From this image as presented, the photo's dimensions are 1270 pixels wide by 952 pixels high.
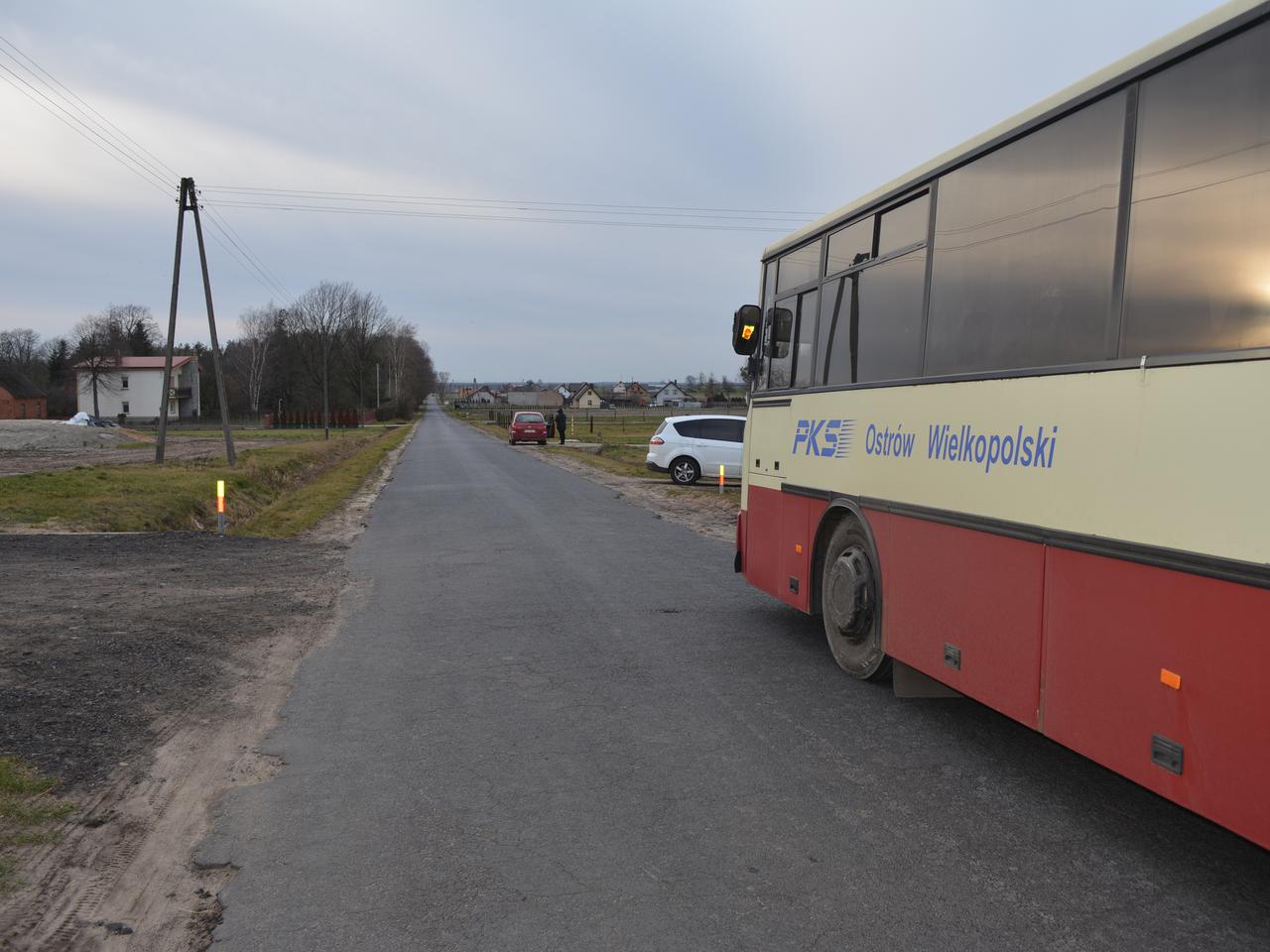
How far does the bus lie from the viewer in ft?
10.5

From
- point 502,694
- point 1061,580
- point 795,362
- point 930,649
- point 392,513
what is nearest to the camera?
point 1061,580

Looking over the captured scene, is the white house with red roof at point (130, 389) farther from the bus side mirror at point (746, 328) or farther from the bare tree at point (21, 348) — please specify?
the bus side mirror at point (746, 328)

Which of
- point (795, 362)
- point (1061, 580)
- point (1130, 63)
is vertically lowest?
point (1061, 580)

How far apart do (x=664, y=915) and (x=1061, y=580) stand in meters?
2.16

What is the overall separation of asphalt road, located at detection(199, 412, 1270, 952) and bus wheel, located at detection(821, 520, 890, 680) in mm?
183

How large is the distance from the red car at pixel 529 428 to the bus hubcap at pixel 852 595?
44613 millimetres

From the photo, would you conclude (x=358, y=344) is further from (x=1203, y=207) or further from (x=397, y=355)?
(x=1203, y=207)

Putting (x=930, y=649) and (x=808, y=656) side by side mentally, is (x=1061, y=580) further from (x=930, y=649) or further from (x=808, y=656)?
(x=808, y=656)

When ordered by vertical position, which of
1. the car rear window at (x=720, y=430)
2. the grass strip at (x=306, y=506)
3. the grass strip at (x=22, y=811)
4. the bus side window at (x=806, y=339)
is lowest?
the grass strip at (x=306, y=506)

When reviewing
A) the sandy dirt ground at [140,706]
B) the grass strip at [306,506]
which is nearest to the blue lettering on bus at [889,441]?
the sandy dirt ground at [140,706]

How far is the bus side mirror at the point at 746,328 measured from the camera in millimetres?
8492

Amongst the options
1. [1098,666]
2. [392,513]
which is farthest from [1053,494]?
[392,513]

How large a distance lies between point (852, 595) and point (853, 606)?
0.23 feet

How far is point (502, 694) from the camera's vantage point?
616cm
